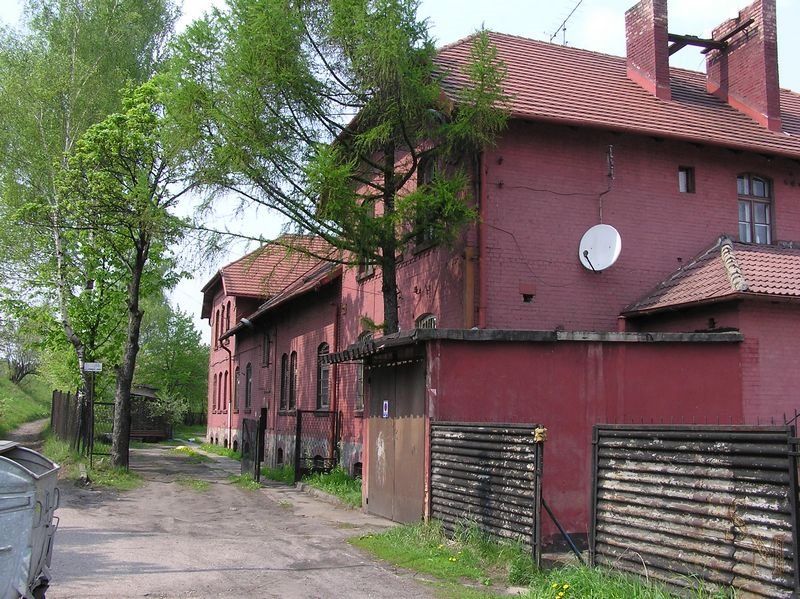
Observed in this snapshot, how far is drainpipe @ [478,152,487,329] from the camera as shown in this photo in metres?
14.0

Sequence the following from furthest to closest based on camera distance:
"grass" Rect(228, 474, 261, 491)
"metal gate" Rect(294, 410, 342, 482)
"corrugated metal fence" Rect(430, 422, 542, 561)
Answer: "metal gate" Rect(294, 410, 342, 482) < "grass" Rect(228, 474, 261, 491) < "corrugated metal fence" Rect(430, 422, 542, 561)

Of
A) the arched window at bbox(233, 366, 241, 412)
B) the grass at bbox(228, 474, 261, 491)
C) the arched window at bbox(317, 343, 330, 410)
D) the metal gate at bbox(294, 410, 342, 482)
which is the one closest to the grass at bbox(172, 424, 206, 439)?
the arched window at bbox(233, 366, 241, 412)

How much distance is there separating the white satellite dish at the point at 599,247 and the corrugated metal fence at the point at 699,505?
742cm

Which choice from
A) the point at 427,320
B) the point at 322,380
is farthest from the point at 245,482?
the point at 427,320

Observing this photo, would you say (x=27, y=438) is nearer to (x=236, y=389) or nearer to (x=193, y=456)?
(x=236, y=389)

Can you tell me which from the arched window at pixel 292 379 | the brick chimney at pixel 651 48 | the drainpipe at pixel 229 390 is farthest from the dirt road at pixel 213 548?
the drainpipe at pixel 229 390

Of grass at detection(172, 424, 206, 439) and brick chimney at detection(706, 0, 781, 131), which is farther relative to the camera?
grass at detection(172, 424, 206, 439)

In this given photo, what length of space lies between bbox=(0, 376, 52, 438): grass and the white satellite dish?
1031 inches

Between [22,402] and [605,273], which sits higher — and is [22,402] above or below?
below

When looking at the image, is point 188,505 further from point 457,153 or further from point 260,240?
point 457,153

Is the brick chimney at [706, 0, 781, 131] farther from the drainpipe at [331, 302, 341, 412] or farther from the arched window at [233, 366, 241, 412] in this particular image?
A: the arched window at [233, 366, 241, 412]

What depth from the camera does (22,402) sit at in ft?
181

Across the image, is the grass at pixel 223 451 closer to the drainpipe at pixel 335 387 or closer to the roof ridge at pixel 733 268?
the drainpipe at pixel 335 387

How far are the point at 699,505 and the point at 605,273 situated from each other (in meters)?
9.22
